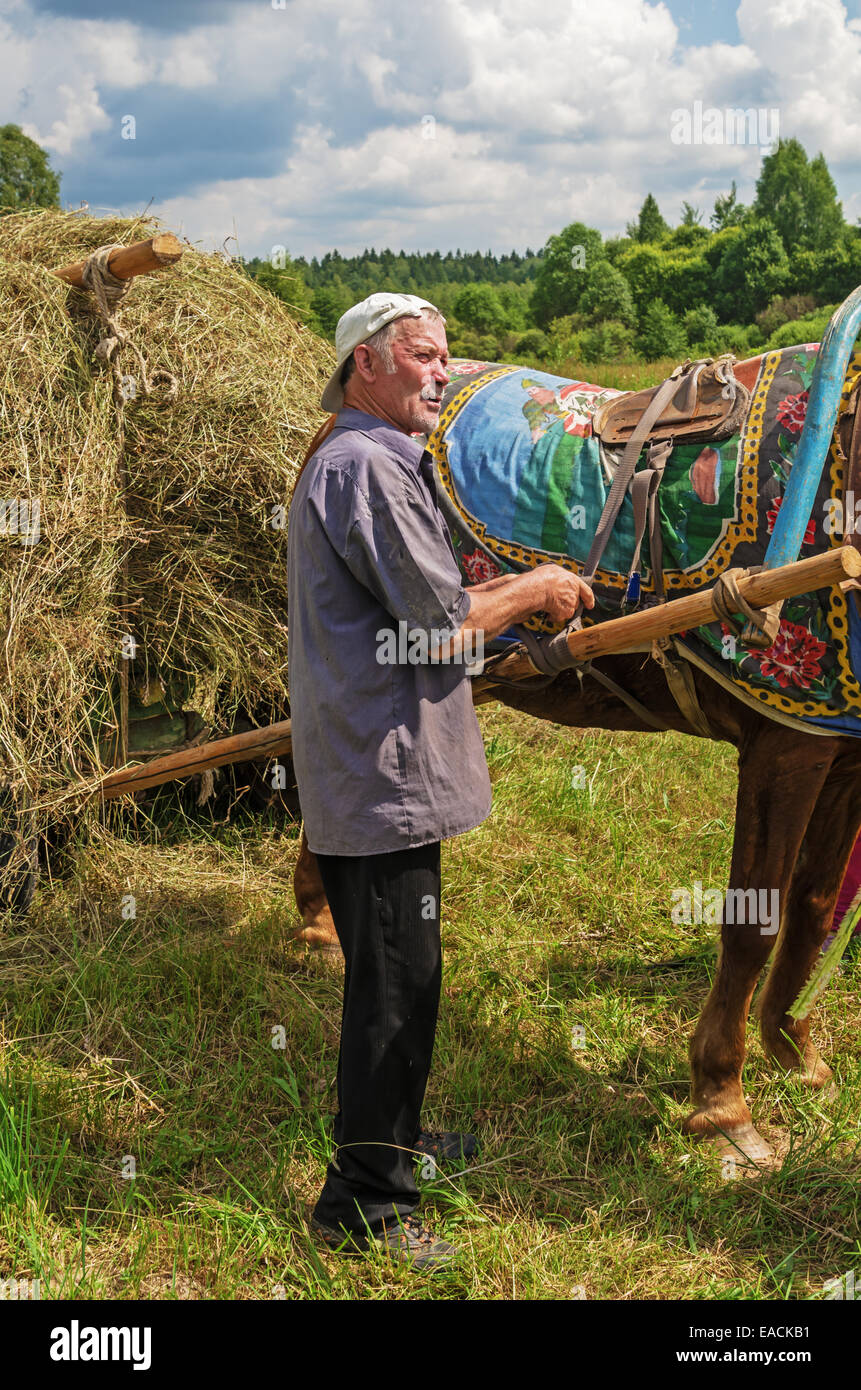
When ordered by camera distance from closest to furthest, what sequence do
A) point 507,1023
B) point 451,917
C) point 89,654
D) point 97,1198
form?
point 97,1198, point 507,1023, point 89,654, point 451,917

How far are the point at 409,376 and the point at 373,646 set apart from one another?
527 millimetres

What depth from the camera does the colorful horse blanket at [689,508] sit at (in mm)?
2385

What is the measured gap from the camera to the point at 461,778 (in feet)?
6.93

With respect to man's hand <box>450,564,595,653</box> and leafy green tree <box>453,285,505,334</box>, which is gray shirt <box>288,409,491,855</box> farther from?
leafy green tree <box>453,285,505,334</box>

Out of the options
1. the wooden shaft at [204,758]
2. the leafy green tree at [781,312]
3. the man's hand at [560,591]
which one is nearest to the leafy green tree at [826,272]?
the leafy green tree at [781,312]

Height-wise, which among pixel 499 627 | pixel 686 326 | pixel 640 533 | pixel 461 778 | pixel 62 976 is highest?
pixel 686 326

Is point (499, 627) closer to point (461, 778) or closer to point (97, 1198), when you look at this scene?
point (461, 778)

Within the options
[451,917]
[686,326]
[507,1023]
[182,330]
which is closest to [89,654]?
[182,330]

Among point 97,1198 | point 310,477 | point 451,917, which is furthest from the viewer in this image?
point 451,917

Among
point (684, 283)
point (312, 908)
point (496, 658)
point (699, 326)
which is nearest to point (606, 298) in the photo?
point (699, 326)

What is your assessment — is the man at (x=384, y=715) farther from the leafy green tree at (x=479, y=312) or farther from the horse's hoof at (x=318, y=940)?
the leafy green tree at (x=479, y=312)

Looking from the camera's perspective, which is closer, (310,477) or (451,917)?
(310,477)

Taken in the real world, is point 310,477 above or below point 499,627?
above

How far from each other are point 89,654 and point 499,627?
5.93ft
